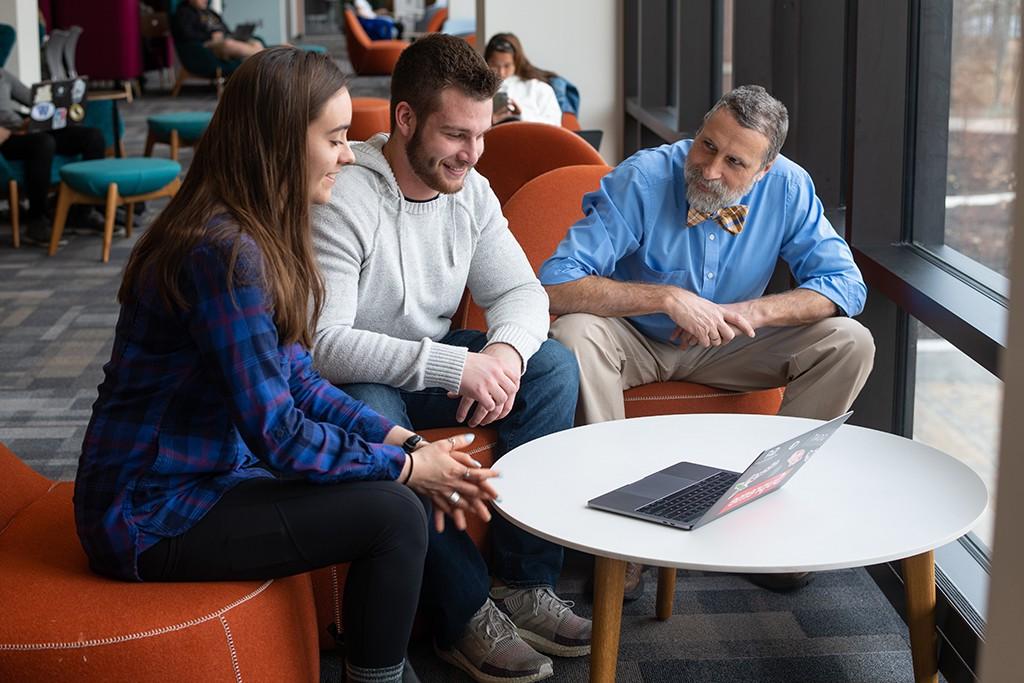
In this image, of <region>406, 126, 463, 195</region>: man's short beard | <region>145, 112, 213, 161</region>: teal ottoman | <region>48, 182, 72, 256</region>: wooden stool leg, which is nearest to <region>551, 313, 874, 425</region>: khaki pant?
<region>406, 126, 463, 195</region>: man's short beard

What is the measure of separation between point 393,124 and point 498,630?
1100 millimetres

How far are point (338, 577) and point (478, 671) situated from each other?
0.34 meters

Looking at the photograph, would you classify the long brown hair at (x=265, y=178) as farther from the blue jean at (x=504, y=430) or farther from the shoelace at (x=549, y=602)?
the shoelace at (x=549, y=602)

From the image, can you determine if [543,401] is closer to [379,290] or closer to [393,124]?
[379,290]

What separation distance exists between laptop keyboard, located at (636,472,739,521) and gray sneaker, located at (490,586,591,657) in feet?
2.00

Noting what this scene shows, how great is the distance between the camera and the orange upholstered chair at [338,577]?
2479 millimetres

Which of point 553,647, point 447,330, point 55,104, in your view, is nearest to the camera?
point 553,647

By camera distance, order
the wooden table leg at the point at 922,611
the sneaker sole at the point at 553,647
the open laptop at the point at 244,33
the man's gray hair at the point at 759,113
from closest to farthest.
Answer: the wooden table leg at the point at 922,611 < the sneaker sole at the point at 553,647 < the man's gray hair at the point at 759,113 < the open laptop at the point at 244,33

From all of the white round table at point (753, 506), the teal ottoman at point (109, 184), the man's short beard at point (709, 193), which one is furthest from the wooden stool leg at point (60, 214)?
the white round table at point (753, 506)

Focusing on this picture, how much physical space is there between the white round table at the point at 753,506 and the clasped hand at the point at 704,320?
0.38 m

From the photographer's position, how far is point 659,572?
8.91 ft

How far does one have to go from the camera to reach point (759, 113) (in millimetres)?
2842

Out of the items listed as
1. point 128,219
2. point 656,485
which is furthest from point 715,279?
point 128,219

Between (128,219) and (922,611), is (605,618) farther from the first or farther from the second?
(128,219)
